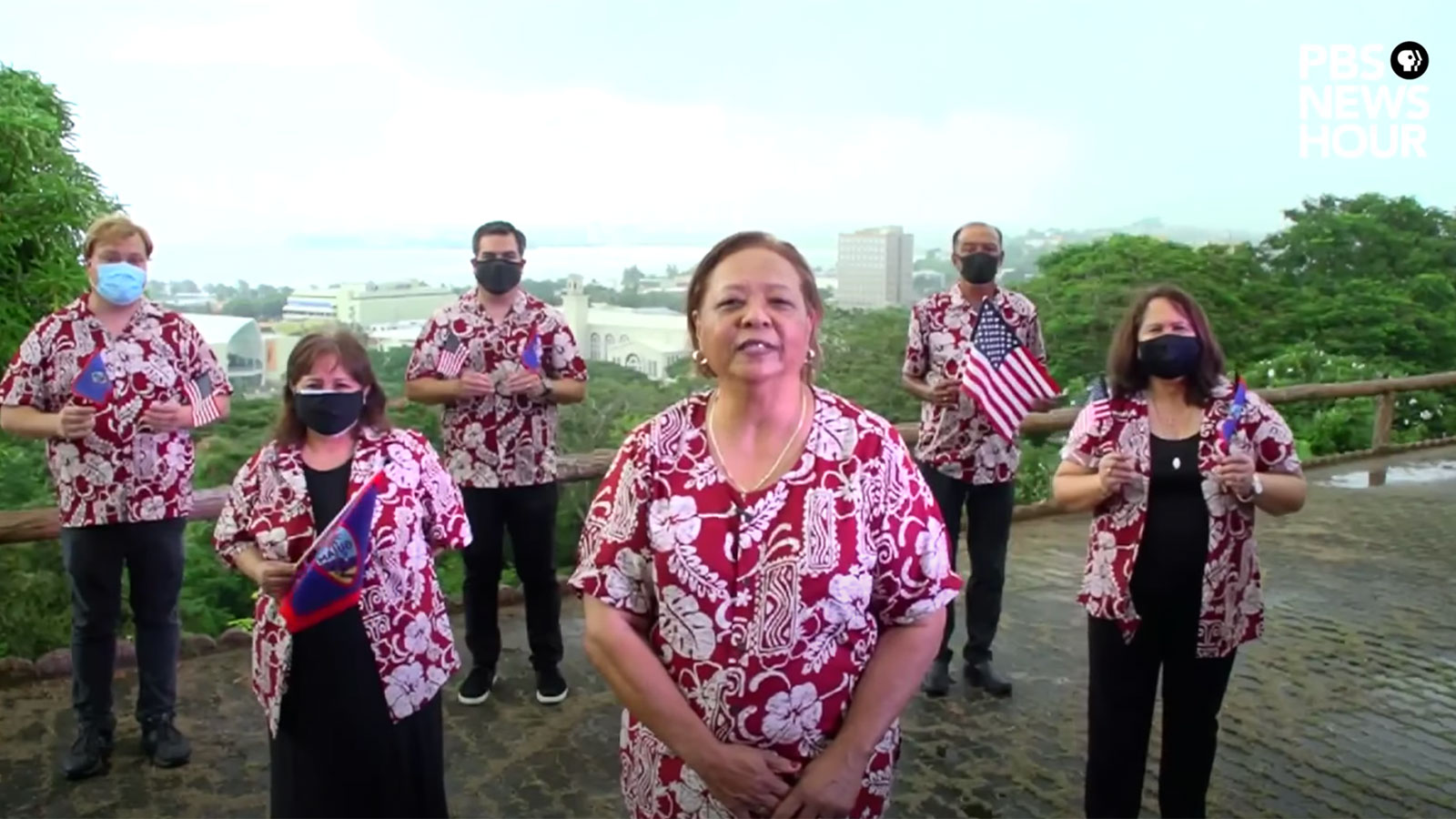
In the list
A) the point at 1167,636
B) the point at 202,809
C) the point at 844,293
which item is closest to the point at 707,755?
the point at 1167,636

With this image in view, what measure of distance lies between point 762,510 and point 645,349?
3483mm

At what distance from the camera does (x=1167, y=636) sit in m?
2.73

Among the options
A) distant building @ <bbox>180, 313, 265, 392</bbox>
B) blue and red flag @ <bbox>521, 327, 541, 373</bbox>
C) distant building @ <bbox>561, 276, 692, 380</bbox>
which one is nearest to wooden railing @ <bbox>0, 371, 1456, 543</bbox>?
distant building @ <bbox>561, 276, 692, 380</bbox>

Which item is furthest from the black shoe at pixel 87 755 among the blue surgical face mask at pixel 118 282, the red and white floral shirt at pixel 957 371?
the red and white floral shirt at pixel 957 371

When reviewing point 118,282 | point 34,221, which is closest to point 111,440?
point 118,282

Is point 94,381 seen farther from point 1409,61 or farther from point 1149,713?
point 1409,61

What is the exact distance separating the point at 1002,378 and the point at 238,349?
9.14 feet

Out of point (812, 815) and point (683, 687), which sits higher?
point (683, 687)

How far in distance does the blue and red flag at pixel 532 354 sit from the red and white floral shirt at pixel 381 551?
1.25 meters

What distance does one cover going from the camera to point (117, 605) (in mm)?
3400

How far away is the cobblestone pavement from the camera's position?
335 cm

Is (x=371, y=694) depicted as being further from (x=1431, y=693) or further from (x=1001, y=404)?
(x=1431, y=693)

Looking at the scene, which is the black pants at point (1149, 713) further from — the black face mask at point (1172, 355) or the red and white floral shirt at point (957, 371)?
the red and white floral shirt at point (957, 371)

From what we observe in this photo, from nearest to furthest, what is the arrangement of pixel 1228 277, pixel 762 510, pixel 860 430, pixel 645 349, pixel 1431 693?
1. pixel 762 510
2. pixel 860 430
3. pixel 1431 693
4. pixel 645 349
5. pixel 1228 277
